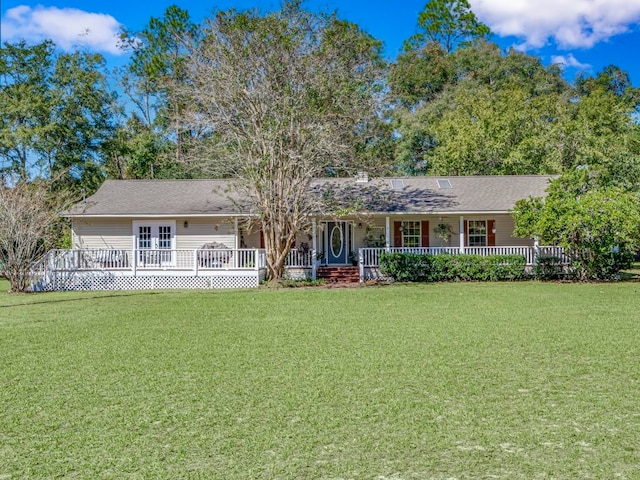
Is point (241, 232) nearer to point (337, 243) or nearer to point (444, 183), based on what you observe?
point (337, 243)

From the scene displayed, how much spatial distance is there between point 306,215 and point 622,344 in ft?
37.1

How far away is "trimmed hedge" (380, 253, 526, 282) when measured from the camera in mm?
19297

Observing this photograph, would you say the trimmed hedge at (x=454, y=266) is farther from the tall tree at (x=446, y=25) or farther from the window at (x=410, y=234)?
the tall tree at (x=446, y=25)

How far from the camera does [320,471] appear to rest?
13.0ft

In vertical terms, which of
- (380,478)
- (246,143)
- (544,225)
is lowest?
(380,478)

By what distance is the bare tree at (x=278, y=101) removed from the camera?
1781cm

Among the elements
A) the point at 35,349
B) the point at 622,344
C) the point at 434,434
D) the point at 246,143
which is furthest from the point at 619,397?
the point at 246,143

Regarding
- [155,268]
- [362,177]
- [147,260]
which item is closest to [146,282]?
[155,268]

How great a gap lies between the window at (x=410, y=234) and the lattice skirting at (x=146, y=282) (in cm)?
640

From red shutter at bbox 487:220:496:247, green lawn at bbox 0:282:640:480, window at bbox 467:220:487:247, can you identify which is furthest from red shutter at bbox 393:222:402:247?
green lawn at bbox 0:282:640:480

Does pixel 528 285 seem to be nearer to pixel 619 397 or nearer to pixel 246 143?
pixel 246 143

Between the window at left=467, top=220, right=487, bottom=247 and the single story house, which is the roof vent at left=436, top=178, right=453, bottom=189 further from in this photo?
the window at left=467, top=220, right=487, bottom=247

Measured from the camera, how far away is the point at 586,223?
17.9m

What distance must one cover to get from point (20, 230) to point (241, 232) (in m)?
7.64
